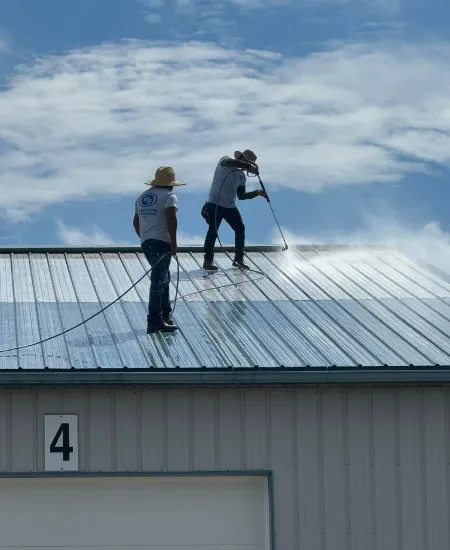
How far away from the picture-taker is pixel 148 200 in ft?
48.8

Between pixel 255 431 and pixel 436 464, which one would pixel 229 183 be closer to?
pixel 255 431

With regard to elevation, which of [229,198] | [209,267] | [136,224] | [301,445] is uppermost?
[229,198]

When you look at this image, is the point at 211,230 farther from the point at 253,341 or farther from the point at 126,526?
the point at 126,526

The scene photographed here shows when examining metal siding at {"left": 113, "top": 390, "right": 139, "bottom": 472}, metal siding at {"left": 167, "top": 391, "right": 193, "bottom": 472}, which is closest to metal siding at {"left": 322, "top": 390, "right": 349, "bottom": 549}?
metal siding at {"left": 167, "top": 391, "right": 193, "bottom": 472}

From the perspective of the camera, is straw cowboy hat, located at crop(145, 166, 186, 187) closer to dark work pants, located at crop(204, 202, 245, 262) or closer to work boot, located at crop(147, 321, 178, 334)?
work boot, located at crop(147, 321, 178, 334)

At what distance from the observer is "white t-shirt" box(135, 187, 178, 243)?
1476 centimetres

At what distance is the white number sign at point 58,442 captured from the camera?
43.1 ft

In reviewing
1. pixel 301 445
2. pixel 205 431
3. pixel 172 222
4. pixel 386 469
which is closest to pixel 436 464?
pixel 386 469

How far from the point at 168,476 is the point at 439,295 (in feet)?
19.6

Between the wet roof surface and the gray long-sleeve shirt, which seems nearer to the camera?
the wet roof surface

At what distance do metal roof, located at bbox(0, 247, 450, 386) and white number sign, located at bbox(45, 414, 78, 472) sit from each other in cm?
63

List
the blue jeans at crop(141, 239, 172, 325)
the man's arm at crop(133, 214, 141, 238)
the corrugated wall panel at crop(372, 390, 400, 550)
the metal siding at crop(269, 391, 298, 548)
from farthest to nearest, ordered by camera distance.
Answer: the man's arm at crop(133, 214, 141, 238), the blue jeans at crop(141, 239, 172, 325), the corrugated wall panel at crop(372, 390, 400, 550), the metal siding at crop(269, 391, 298, 548)

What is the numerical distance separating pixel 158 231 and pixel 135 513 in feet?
11.6

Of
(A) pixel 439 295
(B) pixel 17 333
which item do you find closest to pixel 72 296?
(B) pixel 17 333
